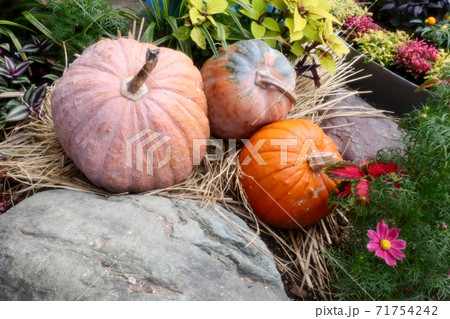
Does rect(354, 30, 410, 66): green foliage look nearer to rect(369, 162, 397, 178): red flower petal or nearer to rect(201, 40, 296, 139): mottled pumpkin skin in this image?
rect(201, 40, 296, 139): mottled pumpkin skin

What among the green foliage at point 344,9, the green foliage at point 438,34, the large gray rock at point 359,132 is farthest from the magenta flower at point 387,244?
the green foliage at point 344,9

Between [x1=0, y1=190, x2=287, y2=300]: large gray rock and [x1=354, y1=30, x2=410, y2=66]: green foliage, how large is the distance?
65.5 inches

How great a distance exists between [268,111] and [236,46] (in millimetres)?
377

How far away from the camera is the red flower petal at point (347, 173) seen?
1.83 m

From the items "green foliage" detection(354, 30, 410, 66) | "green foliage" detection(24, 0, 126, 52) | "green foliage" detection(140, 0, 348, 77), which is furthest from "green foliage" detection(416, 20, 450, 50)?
"green foliage" detection(24, 0, 126, 52)

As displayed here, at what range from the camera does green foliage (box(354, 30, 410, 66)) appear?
2919 mm

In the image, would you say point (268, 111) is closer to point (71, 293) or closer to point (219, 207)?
point (219, 207)

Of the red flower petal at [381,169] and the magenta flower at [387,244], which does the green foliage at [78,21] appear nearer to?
the red flower petal at [381,169]

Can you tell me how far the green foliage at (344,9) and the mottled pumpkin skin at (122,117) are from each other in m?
1.58

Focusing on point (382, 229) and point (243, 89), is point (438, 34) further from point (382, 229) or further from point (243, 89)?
point (382, 229)

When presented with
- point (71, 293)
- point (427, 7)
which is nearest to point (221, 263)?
point (71, 293)

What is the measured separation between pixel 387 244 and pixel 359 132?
113cm

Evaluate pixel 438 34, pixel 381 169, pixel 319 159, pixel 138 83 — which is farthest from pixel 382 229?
pixel 438 34

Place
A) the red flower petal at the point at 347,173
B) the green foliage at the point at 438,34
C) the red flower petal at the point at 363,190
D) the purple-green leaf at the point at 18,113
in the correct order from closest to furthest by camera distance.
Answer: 1. the red flower petal at the point at 363,190
2. the red flower petal at the point at 347,173
3. the purple-green leaf at the point at 18,113
4. the green foliage at the point at 438,34
